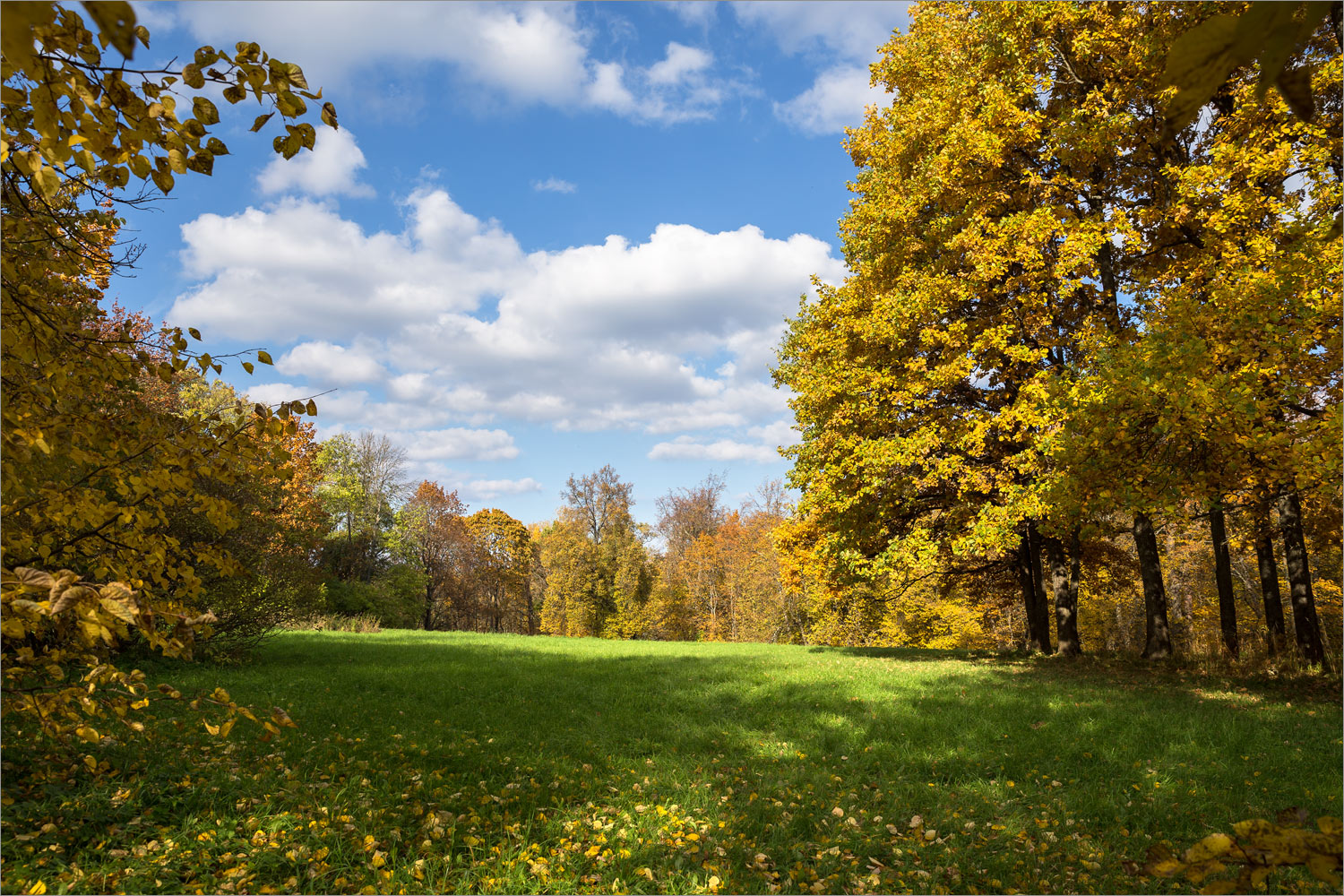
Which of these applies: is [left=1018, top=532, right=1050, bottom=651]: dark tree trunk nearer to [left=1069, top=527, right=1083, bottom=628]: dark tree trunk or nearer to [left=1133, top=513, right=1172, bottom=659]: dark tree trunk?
[left=1069, top=527, right=1083, bottom=628]: dark tree trunk

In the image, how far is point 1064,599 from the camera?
13.5m

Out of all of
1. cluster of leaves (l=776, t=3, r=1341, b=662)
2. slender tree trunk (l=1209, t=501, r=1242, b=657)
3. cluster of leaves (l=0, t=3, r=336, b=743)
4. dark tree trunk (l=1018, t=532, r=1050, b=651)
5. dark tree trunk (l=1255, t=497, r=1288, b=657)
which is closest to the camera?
cluster of leaves (l=0, t=3, r=336, b=743)

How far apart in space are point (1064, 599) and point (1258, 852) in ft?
46.0

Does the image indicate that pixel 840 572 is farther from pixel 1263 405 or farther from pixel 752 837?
pixel 752 837

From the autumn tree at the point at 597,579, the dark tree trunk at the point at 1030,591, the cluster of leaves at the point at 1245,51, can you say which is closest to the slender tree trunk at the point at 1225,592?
the dark tree trunk at the point at 1030,591

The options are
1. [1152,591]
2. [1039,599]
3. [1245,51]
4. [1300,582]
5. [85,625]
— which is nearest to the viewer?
[1245,51]

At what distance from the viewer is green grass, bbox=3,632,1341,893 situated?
4145 millimetres

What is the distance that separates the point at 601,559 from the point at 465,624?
51.4 feet

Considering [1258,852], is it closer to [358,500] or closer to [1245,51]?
[1245,51]

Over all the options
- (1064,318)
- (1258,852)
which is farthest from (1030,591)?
(1258,852)

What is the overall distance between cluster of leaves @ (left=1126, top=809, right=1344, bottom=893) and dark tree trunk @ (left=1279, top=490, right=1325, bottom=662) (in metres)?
12.0

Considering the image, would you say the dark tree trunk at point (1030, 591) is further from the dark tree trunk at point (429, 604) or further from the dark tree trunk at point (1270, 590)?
the dark tree trunk at point (429, 604)

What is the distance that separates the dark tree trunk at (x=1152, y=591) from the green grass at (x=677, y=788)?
2.22 m

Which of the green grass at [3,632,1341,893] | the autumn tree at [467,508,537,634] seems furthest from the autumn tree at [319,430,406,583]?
the green grass at [3,632,1341,893]
